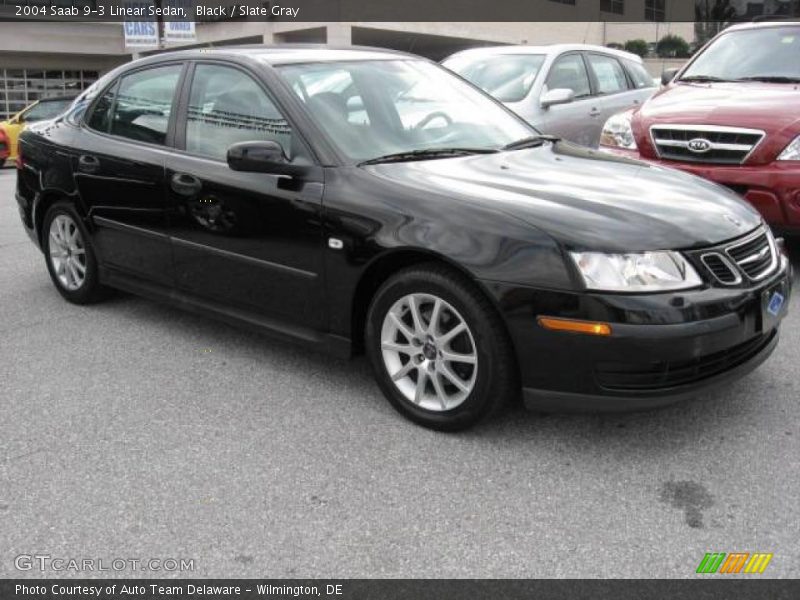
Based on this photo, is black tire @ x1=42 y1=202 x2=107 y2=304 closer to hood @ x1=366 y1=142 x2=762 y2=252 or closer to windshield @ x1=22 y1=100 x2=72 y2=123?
hood @ x1=366 y1=142 x2=762 y2=252

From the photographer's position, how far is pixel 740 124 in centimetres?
552

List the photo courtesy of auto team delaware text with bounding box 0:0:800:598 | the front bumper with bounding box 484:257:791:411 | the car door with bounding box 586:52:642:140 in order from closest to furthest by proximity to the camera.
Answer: the photo courtesy of auto team delaware text with bounding box 0:0:800:598
the front bumper with bounding box 484:257:791:411
the car door with bounding box 586:52:642:140

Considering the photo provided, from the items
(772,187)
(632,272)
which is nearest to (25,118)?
(772,187)

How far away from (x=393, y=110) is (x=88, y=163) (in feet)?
6.51

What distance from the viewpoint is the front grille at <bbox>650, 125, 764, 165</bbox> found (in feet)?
18.0

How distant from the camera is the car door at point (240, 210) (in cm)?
382

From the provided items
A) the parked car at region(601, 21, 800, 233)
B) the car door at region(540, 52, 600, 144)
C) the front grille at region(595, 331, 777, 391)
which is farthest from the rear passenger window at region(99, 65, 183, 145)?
the car door at region(540, 52, 600, 144)

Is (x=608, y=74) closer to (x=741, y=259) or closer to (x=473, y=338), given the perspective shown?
(x=741, y=259)

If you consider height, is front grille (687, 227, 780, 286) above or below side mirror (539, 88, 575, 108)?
below

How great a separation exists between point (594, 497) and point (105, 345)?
117 inches

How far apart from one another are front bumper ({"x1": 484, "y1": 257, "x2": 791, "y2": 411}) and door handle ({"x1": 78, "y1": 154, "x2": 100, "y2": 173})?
2857 mm

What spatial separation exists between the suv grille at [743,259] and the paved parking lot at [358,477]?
0.63 metres

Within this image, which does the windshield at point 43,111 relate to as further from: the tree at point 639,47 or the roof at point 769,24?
the tree at point 639,47
